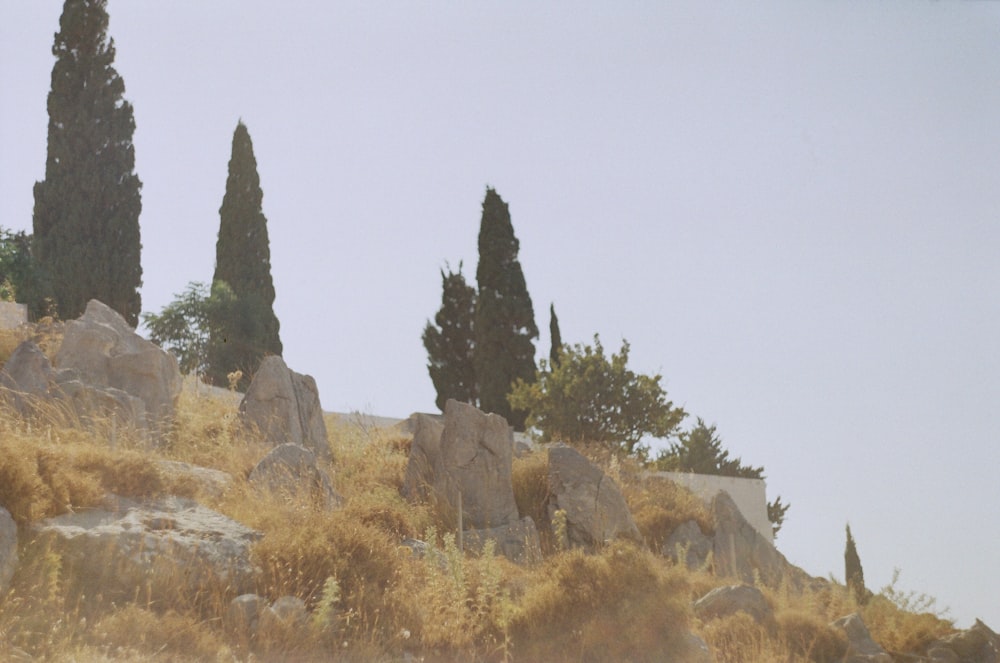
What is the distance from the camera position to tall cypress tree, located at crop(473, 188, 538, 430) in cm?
2891

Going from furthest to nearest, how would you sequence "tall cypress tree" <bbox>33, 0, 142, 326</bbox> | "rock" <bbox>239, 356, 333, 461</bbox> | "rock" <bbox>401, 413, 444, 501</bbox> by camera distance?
"tall cypress tree" <bbox>33, 0, 142, 326</bbox>
"rock" <bbox>239, 356, 333, 461</bbox>
"rock" <bbox>401, 413, 444, 501</bbox>

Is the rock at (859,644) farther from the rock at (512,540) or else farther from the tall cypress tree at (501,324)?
the tall cypress tree at (501,324)

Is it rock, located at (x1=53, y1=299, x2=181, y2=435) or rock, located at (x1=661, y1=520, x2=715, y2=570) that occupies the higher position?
rock, located at (x1=53, y1=299, x2=181, y2=435)

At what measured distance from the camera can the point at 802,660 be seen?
1114cm

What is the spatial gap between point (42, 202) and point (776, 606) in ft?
77.6

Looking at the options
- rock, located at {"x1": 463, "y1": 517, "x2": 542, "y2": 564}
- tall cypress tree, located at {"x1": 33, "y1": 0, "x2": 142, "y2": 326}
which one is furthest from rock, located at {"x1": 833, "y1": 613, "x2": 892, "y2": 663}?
tall cypress tree, located at {"x1": 33, "y1": 0, "x2": 142, "y2": 326}

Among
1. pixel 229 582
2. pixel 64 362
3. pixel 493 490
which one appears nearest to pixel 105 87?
pixel 64 362

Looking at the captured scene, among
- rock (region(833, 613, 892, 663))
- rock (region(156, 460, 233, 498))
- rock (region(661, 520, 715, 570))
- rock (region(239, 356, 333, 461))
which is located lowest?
rock (region(833, 613, 892, 663))

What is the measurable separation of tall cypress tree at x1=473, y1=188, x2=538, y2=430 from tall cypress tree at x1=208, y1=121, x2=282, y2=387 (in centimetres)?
622

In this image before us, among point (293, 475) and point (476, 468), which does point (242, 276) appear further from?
point (293, 475)

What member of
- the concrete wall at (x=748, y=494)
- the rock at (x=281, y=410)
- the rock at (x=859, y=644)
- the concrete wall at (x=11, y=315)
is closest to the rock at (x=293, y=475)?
the rock at (x=281, y=410)

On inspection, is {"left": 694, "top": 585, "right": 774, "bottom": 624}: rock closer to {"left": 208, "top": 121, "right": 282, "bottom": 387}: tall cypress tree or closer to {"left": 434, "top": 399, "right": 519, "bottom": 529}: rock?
{"left": 434, "top": 399, "right": 519, "bottom": 529}: rock

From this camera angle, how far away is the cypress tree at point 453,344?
31828 millimetres

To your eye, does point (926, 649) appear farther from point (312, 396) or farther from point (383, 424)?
point (383, 424)
